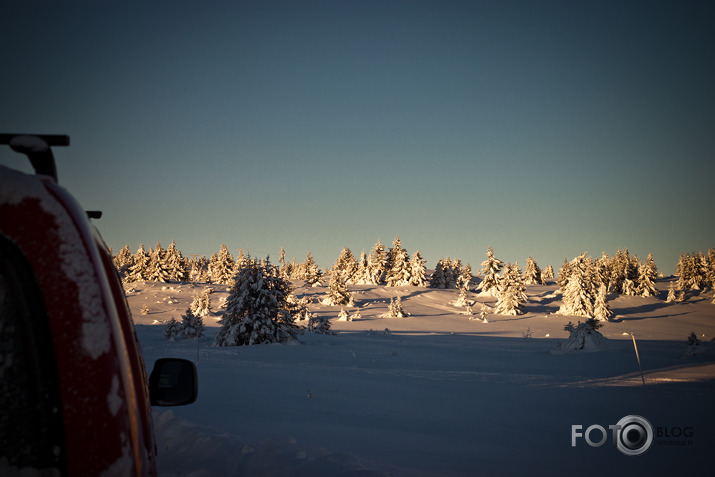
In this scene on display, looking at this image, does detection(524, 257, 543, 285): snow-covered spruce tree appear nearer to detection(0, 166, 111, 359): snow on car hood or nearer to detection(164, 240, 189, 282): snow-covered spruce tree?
detection(164, 240, 189, 282): snow-covered spruce tree

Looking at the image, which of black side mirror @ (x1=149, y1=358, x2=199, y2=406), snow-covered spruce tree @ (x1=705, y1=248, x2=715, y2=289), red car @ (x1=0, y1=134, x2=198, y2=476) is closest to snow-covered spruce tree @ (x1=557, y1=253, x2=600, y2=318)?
snow-covered spruce tree @ (x1=705, y1=248, x2=715, y2=289)

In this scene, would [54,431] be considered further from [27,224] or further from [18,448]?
[27,224]

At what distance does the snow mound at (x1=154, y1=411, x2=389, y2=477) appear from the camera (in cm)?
392

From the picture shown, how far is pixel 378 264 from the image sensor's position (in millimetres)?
72188

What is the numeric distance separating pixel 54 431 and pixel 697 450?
815cm

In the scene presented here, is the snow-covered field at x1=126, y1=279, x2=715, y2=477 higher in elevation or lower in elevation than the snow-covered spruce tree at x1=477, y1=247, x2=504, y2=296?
lower

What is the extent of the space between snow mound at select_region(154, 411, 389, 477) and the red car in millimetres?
3163

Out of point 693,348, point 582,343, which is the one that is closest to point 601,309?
point 693,348

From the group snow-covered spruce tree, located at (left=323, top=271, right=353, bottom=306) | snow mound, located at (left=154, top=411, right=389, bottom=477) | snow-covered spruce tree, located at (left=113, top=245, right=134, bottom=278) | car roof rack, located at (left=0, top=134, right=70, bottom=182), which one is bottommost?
snow mound, located at (left=154, top=411, right=389, bottom=477)

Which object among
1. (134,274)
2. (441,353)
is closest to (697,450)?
(441,353)

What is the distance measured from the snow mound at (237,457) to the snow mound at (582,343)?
17549mm

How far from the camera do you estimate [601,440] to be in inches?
239

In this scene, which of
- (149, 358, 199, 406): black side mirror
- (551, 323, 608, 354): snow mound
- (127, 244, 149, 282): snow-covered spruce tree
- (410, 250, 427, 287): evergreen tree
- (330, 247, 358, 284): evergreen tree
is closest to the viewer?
(149, 358, 199, 406): black side mirror

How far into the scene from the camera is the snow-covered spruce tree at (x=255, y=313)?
20.1 metres
